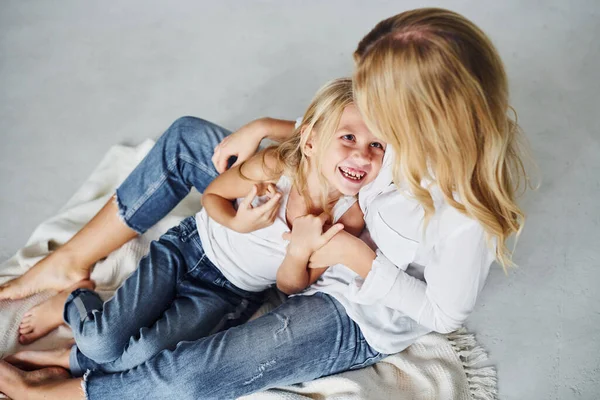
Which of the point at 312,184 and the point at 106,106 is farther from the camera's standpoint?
the point at 106,106

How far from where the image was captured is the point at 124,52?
6.62 feet

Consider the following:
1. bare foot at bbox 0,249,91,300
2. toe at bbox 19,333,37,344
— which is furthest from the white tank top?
toe at bbox 19,333,37,344

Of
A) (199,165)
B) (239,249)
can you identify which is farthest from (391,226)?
(199,165)

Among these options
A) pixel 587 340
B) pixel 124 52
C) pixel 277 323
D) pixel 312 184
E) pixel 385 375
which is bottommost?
pixel 587 340

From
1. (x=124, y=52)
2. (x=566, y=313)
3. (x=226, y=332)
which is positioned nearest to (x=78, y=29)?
(x=124, y=52)

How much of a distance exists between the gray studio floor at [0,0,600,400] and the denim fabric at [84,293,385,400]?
1.23 ft

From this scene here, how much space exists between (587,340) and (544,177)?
466 millimetres

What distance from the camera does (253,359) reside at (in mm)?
1124

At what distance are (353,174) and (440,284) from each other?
25 cm

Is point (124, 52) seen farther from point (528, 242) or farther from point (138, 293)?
point (528, 242)

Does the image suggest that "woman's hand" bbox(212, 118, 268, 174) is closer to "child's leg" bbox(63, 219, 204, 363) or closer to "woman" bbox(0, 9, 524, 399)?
"woman" bbox(0, 9, 524, 399)

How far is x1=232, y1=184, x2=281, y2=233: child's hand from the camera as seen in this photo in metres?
1.15

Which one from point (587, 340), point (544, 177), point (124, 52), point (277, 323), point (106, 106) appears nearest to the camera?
point (277, 323)

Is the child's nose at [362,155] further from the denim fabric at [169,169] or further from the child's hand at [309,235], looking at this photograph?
the denim fabric at [169,169]
